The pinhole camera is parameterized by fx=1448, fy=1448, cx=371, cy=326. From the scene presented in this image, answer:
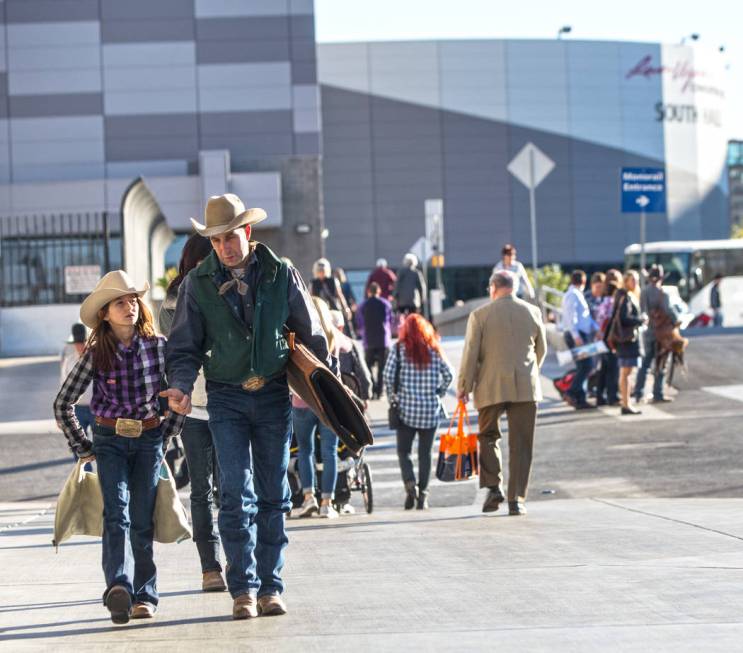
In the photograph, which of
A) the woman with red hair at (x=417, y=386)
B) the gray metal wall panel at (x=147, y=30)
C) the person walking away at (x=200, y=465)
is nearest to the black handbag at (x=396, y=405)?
the woman with red hair at (x=417, y=386)

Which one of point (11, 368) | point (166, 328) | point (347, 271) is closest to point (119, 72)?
point (11, 368)

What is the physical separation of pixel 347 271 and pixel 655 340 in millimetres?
54519

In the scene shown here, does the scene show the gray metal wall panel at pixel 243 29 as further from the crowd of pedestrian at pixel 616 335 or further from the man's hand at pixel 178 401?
the man's hand at pixel 178 401

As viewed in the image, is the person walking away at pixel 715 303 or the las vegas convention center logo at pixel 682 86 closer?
the person walking away at pixel 715 303

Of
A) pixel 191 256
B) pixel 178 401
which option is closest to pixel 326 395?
pixel 178 401

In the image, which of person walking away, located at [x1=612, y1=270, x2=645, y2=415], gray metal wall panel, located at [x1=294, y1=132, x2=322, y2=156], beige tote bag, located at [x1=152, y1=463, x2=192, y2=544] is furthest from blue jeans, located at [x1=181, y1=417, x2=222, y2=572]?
gray metal wall panel, located at [x1=294, y1=132, x2=322, y2=156]

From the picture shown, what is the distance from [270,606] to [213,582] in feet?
3.51

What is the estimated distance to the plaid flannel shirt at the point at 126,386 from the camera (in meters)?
6.64

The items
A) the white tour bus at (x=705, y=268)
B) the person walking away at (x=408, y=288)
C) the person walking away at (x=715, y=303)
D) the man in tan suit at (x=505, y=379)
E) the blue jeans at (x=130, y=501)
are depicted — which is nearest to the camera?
the blue jeans at (x=130, y=501)

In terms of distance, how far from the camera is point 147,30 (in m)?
38.0

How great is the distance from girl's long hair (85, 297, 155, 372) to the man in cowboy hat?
0.96 feet

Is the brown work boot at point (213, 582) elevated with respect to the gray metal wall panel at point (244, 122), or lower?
lower

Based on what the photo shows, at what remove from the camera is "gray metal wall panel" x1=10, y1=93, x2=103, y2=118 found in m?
38.2

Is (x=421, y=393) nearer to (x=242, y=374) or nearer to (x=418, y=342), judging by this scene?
(x=418, y=342)
